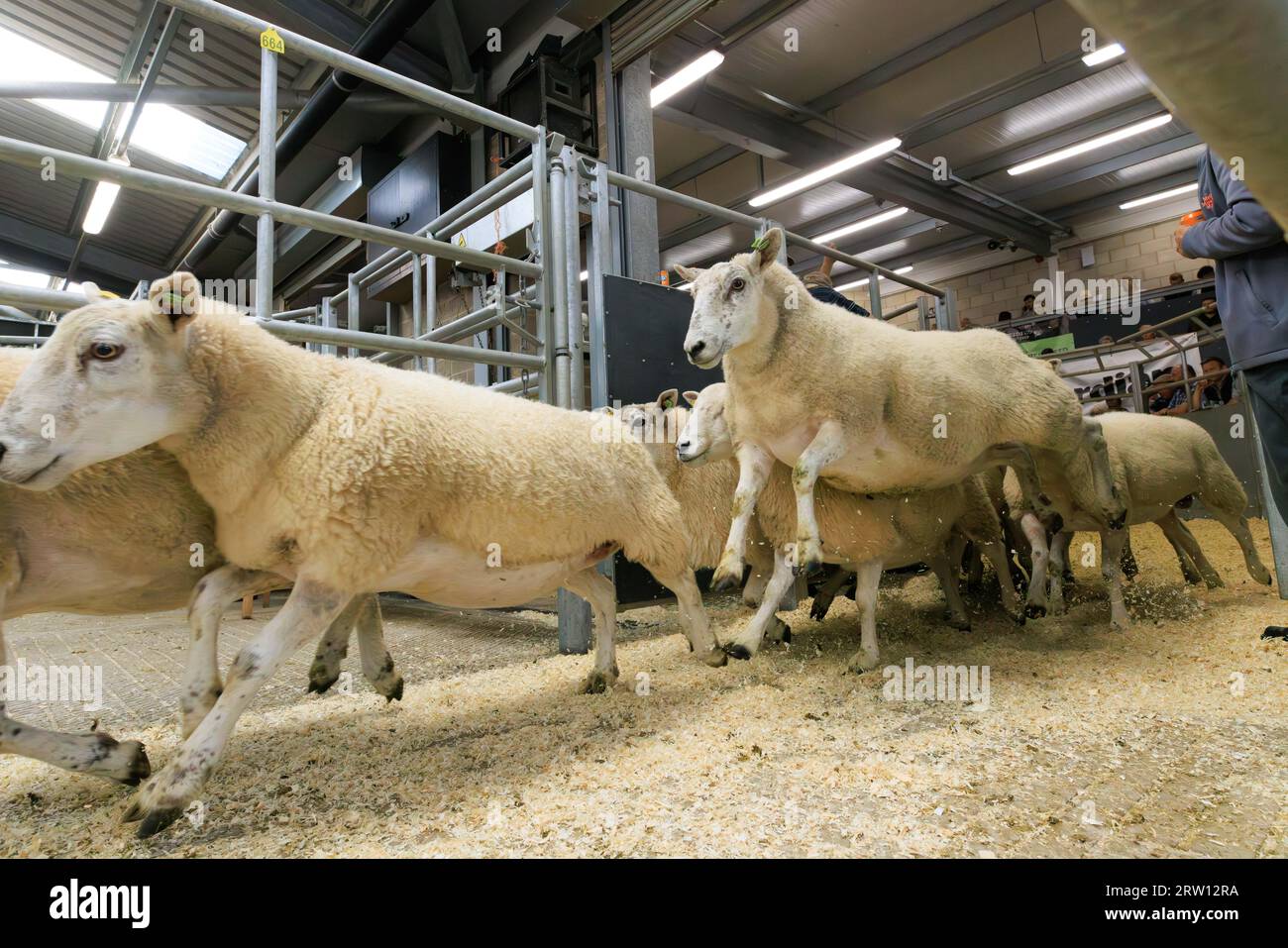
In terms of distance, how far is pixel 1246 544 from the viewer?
4.09m

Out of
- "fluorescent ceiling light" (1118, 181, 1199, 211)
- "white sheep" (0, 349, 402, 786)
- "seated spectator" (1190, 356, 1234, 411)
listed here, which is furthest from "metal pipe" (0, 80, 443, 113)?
"fluorescent ceiling light" (1118, 181, 1199, 211)

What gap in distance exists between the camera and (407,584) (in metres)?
2.11

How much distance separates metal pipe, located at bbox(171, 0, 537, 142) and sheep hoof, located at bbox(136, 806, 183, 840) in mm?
2522

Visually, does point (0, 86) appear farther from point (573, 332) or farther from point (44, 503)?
point (44, 503)

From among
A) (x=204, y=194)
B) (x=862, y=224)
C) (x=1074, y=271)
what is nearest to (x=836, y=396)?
(x=204, y=194)

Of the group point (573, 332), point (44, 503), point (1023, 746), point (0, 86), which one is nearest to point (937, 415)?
point (1023, 746)

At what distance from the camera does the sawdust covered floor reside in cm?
140

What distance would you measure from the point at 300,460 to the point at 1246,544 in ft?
17.2

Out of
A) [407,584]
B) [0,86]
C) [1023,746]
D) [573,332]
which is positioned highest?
[0,86]

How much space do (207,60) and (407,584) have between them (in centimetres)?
967

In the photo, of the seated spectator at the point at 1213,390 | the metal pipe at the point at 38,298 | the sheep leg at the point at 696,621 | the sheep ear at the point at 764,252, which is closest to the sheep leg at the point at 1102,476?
the sheep ear at the point at 764,252

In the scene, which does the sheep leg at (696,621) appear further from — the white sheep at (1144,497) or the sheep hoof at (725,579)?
the white sheep at (1144,497)

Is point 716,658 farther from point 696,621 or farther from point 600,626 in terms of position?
point 600,626

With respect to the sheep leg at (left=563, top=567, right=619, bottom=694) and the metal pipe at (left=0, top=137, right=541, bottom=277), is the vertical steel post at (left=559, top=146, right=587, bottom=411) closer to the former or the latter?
the metal pipe at (left=0, top=137, right=541, bottom=277)
